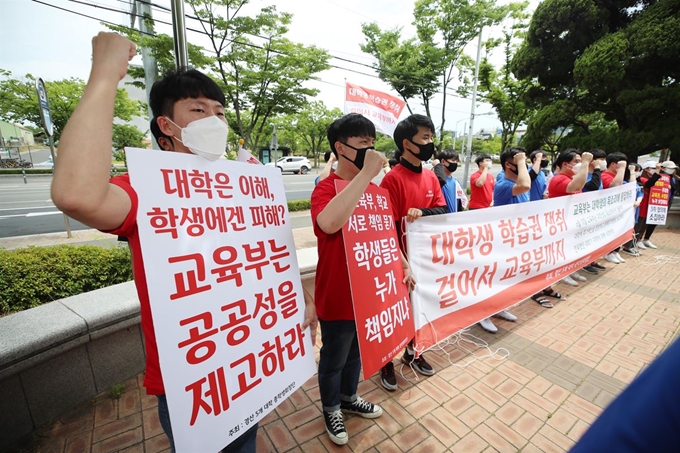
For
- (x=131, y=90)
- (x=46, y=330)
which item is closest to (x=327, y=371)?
(x=46, y=330)

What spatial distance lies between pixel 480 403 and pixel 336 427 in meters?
1.12

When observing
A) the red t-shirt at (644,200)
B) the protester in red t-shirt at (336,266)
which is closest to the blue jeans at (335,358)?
the protester in red t-shirt at (336,266)

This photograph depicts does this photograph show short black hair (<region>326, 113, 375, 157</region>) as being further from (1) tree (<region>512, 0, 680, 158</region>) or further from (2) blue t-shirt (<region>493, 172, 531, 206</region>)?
(1) tree (<region>512, 0, 680, 158</region>)

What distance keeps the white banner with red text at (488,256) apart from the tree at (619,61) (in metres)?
7.38

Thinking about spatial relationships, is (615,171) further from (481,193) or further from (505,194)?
(505,194)

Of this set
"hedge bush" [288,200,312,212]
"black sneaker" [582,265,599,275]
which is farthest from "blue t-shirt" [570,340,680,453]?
"hedge bush" [288,200,312,212]

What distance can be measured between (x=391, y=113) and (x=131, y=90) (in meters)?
31.7

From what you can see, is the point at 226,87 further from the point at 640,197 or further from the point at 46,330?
the point at 640,197

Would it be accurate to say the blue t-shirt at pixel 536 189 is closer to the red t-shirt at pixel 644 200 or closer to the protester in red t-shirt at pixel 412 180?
the protester in red t-shirt at pixel 412 180

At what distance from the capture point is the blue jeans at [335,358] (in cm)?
190

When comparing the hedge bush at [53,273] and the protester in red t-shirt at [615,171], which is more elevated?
the protester in red t-shirt at [615,171]

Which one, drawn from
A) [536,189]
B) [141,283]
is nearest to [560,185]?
[536,189]

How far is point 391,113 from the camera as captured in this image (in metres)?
4.51

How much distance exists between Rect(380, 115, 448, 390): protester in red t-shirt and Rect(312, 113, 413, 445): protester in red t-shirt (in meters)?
0.57
